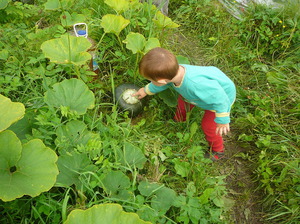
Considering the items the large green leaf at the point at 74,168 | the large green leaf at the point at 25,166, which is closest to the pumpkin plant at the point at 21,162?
the large green leaf at the point at 25,166

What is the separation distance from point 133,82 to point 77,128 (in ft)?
2.91

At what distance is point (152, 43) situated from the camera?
2.28m

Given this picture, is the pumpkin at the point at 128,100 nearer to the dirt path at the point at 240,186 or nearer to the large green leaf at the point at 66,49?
the large green leaf at the point at 66,49

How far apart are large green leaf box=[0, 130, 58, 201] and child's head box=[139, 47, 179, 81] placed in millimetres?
850

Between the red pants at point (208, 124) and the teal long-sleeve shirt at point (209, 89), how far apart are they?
16cm

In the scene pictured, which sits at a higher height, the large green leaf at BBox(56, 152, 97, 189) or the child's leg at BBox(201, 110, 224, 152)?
the large green leaf at BBox(56, 152, 97, 189)

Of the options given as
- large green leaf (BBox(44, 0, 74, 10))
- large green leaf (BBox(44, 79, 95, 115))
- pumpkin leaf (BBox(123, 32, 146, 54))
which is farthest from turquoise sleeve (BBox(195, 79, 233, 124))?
large green leaf (BBox(44, 0, 74, 10))

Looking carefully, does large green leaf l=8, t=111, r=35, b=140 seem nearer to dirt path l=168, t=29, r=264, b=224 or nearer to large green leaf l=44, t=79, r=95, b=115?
large green leaf l=44, t=79, r=95, b=115

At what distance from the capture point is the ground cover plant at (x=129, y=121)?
147cm

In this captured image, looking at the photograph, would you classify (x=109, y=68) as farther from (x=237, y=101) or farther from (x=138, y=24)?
(x=237, y=101)

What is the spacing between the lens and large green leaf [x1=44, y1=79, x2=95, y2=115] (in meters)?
1.79

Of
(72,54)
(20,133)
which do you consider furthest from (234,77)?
(20,133)

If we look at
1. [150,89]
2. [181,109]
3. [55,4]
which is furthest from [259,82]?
[55,4]

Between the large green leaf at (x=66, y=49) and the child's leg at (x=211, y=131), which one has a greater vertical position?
the large green leaf at (x=66, y=49)
